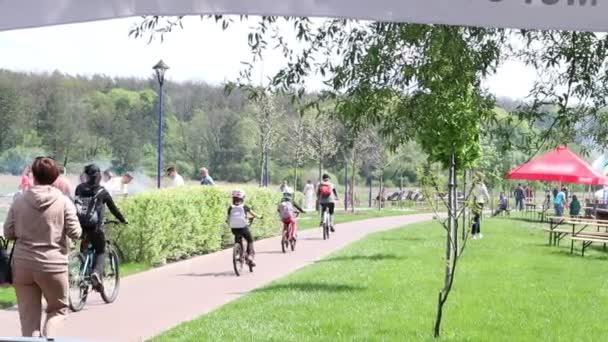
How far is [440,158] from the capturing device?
916 centimetres

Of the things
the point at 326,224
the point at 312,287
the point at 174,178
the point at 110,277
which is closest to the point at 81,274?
the point at 110,277

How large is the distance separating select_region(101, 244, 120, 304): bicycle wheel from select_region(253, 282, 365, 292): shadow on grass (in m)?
2.03

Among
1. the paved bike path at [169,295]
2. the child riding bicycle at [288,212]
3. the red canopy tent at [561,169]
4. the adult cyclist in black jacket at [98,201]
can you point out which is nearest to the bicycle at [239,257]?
the paved bike path at [169,295]

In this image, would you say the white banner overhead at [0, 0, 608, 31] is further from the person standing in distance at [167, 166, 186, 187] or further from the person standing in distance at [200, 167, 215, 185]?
the person standing in distance at [200, 167, 215, 185]

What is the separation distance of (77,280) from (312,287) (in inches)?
132

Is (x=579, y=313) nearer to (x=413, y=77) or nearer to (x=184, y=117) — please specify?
(x=413, y=77)

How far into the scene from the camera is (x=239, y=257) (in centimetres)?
1338

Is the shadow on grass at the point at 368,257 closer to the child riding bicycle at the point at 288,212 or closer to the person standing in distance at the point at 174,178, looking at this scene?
the child riding bicycle at the point at 288,212

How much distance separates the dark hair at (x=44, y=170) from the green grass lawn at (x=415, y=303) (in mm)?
1960

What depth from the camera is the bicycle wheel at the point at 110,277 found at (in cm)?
993

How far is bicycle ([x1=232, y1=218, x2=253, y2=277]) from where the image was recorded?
43.3 feet

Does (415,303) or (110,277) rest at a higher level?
(110,277)

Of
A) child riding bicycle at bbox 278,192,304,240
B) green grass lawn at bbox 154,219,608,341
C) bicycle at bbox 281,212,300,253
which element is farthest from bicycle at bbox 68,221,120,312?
bicycle at bbox 281,212,300,253

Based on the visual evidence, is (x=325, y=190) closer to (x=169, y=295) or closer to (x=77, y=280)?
(x=169, y=295)
